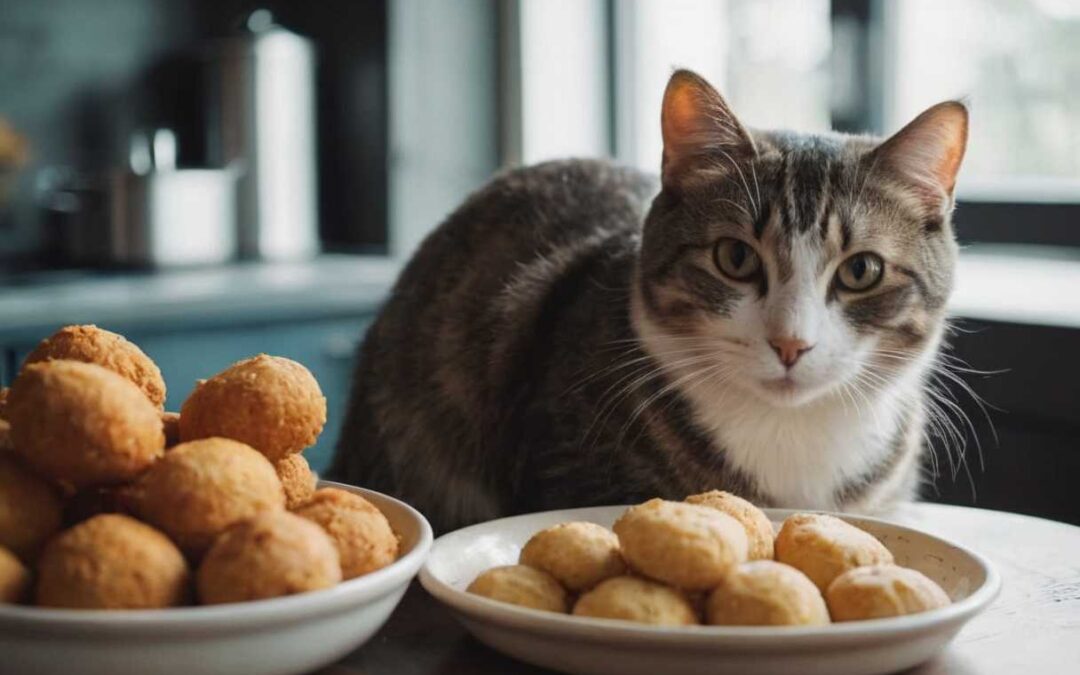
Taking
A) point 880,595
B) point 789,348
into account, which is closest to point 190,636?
point 880,595

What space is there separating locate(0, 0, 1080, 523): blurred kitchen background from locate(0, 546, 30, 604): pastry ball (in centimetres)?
172

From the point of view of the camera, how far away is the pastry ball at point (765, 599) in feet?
2.23

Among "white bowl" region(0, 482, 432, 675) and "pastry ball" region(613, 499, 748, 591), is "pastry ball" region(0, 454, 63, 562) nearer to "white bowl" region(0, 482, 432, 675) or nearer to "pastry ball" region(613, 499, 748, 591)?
"white bowl" region(0, 482, 432, 675)

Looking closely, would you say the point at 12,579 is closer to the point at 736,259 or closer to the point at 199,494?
the point at 199,494

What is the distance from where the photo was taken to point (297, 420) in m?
0.77

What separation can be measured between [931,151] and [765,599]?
65 centimetres

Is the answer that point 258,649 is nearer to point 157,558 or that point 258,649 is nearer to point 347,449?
point 157,558

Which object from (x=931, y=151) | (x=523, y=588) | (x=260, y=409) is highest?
(x=931, y=151)

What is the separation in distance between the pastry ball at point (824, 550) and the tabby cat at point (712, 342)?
1.00ft

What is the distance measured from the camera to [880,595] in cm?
71

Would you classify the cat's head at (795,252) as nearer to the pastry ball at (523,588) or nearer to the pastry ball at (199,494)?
the pastry ball at (523,588)

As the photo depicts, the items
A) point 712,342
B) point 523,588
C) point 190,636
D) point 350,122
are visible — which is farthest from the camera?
point 350,122

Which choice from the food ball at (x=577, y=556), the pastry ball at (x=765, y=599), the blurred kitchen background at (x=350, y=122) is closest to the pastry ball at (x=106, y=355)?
the food ball at (x=577, y=556)

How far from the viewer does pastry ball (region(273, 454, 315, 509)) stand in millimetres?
795
